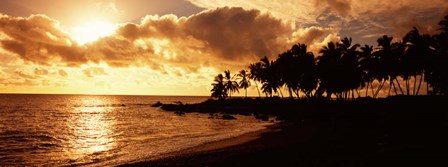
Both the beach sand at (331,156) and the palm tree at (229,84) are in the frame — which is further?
the palm tree at (229,84)

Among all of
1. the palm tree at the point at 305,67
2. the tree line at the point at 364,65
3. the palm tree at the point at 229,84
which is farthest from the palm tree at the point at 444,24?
the palm tree at the point at 229,84

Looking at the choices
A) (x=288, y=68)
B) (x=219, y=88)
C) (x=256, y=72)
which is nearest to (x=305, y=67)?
(x=288, y=68)

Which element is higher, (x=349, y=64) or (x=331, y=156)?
(x=349, y=64)

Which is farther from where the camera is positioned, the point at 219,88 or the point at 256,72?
the point at 219,88

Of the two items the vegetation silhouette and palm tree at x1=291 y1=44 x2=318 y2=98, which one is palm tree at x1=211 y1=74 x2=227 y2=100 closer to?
the vegetation silhouette

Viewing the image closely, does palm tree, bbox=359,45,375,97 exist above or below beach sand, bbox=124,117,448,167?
above

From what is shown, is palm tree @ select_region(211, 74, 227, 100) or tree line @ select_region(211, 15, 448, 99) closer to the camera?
tree line @ select_region(211, 15, 448, 99)

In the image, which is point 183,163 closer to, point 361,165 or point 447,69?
point 361,165

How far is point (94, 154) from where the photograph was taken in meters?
21.6

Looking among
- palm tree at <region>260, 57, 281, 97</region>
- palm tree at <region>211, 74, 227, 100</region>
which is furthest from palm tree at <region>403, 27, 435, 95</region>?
palm tree at <region>211, 74, 227, 100</region>

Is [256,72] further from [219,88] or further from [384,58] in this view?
[384,58]

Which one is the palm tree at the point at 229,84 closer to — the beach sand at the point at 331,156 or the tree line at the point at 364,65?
the tree line at the point at 364,65

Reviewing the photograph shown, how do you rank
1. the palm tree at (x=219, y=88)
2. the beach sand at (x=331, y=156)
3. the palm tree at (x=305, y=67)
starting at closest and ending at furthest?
the beach sand at (x=331, y=156)
the palm tree at (x=305, y=67)
the palm tree at (x=219, y=88)

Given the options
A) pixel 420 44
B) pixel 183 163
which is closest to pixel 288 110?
pixel 420 44
